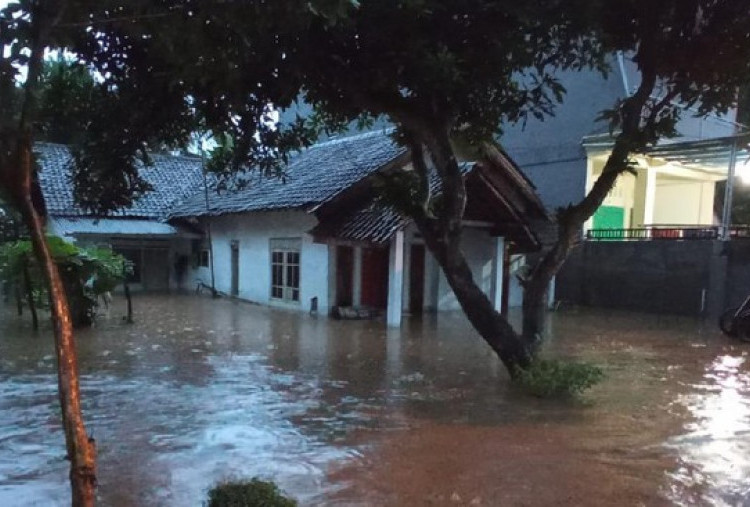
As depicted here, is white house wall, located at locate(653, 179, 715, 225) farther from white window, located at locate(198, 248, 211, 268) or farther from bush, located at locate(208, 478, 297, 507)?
bush, located at locate(208, 478, 297, 507)

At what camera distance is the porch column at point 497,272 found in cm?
1795

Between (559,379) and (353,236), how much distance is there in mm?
7925

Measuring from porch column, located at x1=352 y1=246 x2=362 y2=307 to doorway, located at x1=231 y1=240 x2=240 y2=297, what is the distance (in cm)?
516

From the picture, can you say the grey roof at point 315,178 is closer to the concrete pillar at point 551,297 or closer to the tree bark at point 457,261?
the tree bark at point 457,261

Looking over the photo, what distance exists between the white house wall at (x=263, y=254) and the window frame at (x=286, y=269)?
0.10 metres

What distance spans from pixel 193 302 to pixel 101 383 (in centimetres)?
1132

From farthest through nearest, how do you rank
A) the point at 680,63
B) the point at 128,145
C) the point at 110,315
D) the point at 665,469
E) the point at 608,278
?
the point at 608,278, the point at 110,315, the point at 128,145, the point at 680,63, the point at 665,469

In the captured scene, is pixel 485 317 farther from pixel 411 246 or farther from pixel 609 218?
pixel 609 218

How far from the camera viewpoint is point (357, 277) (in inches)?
679

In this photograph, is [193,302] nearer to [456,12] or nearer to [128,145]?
[128,145]

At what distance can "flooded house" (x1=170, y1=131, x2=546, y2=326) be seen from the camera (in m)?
15.8

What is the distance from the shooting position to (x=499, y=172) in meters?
17.5

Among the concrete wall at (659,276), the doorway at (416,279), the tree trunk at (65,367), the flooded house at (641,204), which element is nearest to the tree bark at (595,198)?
the tree trunk at (65,367)

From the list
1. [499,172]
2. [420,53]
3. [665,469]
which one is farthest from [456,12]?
[499,172]
